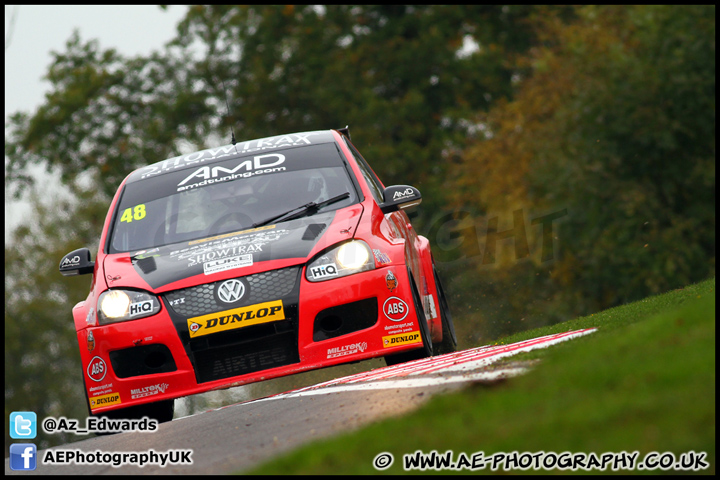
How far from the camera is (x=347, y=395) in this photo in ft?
17.9

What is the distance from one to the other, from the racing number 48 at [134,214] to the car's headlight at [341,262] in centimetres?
180

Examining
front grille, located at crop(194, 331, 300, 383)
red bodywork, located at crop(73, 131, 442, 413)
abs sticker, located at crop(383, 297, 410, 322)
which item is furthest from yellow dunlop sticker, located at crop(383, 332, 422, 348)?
front grille, located at crop(194, 331, 300, 383)

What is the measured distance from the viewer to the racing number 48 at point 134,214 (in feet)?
25.2

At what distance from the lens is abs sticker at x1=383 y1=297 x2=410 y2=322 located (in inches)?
256

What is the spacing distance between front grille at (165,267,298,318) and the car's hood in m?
0.05

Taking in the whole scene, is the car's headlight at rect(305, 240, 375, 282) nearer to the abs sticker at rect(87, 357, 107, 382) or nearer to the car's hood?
the car's hood

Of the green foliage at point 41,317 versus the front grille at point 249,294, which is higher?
the front grille at point 249,294

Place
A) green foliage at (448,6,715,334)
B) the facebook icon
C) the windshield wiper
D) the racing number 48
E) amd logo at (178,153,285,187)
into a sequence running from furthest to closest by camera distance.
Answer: green foliage at (448,6,715,334) < amd logo at (178,153,285,187) < the racing number 48 < the windshield wiper < the facebook icon

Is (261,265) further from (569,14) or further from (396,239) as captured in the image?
(569,14)

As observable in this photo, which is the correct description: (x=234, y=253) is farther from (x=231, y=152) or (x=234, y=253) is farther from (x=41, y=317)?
(x=41, y=317)

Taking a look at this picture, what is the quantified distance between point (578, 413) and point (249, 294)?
3377 mm

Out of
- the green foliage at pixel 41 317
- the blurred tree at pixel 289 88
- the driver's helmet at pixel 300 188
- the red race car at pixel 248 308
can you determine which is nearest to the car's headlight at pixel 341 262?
the red race car at pixel 248 308

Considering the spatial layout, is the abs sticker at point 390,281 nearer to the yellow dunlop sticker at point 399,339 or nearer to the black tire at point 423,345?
the black tire at point 423,345

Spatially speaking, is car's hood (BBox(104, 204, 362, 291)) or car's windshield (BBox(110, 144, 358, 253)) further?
car's windshield (BBox(110, 144, 358, 253))
